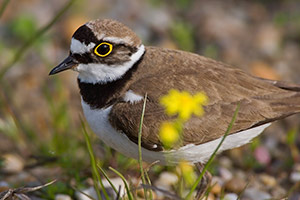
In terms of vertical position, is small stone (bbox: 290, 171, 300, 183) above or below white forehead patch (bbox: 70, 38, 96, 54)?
below

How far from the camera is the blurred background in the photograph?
4.61 m

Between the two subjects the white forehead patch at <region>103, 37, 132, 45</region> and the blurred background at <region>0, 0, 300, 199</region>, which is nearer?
the white forehead patch at <region>103, 37, 132, 45</region>

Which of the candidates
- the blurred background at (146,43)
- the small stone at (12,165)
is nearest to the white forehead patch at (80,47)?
the blurred background at (146,43)

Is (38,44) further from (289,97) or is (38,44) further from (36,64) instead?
(289,97)

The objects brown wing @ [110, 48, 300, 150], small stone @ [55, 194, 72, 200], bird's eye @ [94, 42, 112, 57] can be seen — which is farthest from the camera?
small stone @ [55, 194, 72, 200]

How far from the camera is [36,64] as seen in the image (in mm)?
6566

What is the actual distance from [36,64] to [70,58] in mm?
2728

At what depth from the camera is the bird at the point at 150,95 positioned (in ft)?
12.5

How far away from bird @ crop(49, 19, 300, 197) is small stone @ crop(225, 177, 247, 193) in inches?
20.8

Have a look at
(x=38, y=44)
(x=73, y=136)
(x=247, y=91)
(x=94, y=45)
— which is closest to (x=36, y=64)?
(x=38, y=44)

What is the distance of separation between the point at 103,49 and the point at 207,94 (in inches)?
33.3

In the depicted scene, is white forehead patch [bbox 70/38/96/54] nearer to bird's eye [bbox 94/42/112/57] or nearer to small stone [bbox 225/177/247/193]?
bird's eye [bbox 94/42/112/57]

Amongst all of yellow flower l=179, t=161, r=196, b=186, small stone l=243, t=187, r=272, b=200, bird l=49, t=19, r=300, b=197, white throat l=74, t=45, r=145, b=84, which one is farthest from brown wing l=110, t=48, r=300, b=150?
small stone l=243, t=187, r=272, b=200

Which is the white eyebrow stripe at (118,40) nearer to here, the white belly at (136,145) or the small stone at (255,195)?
the white belly at (136,145)
